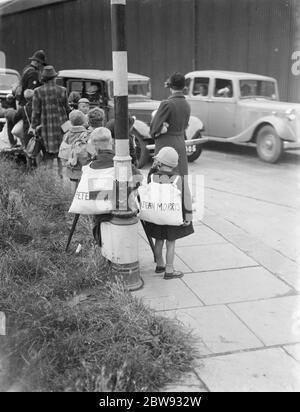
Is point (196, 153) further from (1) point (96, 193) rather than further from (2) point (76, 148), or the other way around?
(1) point (96, 193)

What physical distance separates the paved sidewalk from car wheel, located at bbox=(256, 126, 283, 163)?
186 inches

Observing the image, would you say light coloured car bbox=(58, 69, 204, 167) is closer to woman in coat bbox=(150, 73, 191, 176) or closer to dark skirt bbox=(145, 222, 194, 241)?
woman in coat bbox=(150, 73, 191, 176)

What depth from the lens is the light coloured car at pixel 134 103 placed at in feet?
32.8

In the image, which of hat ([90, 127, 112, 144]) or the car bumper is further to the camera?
the car bumper

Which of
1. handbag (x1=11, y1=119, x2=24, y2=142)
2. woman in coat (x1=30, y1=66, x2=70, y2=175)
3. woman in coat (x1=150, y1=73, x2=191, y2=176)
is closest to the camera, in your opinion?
woman in coat (x1=150, y1=73, x2=191, y2=176)

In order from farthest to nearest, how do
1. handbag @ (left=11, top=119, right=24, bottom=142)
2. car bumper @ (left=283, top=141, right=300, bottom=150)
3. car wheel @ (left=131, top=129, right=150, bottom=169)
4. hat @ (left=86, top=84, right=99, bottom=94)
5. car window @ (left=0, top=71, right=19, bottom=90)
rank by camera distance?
car window @ (left=0, top=71, right=19, bottom=90) < hat @ (left=86, top=84, right=99, bottom=94) < car bumper @ (left=283, top=141, right=300, bottom=150) < car wheel @ (left=131, top=129, right=150, bottom=169) < handbag @ (left=11, top=119, right=24, bottom=142)

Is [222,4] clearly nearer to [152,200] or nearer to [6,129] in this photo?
[6,129]

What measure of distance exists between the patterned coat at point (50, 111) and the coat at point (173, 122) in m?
2.13

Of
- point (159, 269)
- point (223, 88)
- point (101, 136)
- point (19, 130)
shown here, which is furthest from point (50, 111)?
point (223, 88)

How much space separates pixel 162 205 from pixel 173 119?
73.2 inches

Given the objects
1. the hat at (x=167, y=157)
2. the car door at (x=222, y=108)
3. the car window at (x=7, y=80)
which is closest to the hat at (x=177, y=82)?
the hat at (x=167, y=157)

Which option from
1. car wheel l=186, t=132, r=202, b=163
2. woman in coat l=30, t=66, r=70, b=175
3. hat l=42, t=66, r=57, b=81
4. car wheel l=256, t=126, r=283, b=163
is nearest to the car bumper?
car wheel l=256, t=126, r=283, b=163

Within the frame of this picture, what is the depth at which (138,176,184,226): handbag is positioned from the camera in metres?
4.49

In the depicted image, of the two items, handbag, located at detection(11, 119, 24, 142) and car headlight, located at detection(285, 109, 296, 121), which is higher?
car headlight, located at detection(285, 109, 296, 121)
